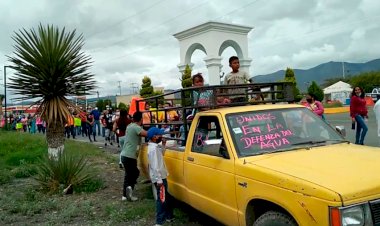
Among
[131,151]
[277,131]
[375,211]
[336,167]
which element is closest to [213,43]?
[131,151]

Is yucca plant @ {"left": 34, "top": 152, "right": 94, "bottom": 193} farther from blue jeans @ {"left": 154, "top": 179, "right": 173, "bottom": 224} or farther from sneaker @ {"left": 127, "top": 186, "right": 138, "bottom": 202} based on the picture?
blue jeans @ {"left": 154, "top": 179, "right": 173, "bottom": 224}

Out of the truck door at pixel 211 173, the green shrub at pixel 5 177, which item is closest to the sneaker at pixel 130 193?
the truck door at pixel 211 173

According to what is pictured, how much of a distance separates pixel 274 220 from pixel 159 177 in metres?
2.52

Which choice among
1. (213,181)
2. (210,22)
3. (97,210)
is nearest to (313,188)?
(213,181)

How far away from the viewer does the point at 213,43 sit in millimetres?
32812

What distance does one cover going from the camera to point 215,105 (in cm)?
573

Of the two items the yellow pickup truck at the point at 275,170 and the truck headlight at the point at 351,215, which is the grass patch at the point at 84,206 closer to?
the yellow pickup truck at the point at 275,170

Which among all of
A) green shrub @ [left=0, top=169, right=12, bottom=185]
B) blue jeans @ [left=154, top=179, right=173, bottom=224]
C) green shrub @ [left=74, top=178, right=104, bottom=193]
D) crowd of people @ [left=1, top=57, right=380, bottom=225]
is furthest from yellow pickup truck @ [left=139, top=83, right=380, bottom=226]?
green shrub @ [left=0, top=169, right=12, bottom=185]

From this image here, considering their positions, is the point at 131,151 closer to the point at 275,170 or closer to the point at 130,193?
the point at 130,193

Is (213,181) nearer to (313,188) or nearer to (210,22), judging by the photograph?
(313,188)

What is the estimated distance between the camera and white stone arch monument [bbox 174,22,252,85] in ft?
108

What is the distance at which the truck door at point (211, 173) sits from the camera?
452cm

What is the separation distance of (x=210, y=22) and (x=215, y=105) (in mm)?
27710

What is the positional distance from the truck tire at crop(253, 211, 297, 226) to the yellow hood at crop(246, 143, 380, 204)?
1.27 ft
